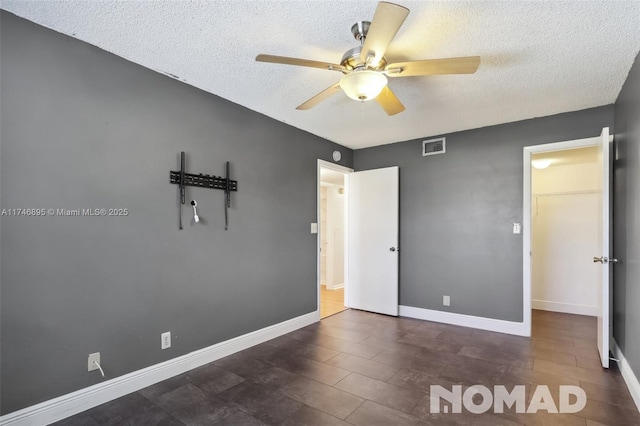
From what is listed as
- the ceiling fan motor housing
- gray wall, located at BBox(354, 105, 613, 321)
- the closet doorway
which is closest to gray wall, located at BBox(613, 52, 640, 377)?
gray wall, located at BBox(354, 105, 613, 321)

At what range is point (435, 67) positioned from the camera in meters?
1.84

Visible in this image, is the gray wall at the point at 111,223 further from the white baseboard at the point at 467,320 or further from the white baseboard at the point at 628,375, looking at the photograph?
the white baseboard at the point at 628,375

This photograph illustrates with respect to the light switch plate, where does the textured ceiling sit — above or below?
above

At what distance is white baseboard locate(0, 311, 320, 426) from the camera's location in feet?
6.17

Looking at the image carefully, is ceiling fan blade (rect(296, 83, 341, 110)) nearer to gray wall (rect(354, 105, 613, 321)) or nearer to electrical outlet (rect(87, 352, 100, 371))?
electrical outlet (rect(87, 352, 100, 371))

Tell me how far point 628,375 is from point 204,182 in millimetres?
3659

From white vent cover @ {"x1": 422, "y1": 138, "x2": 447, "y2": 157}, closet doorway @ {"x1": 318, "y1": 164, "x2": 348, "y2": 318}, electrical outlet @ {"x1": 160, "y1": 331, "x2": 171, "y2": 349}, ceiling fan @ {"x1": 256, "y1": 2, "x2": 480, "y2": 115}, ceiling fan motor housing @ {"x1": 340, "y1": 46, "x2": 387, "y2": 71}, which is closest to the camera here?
ceiling fan @ {"x1": 256, "y1": 2, "x2": 480, "y2": 115}

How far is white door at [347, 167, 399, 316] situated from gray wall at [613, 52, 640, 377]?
86.2 inches

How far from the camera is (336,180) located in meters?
6.07

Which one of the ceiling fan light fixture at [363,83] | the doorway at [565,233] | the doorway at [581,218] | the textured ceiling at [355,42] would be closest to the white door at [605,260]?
the doorway at [581,218]

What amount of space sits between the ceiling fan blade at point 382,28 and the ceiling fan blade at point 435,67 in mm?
149

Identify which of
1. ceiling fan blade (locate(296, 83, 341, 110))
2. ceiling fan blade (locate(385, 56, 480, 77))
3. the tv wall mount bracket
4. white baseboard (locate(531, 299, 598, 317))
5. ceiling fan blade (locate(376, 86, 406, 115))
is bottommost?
white baseboard (locate(531, 299, 598, 317))

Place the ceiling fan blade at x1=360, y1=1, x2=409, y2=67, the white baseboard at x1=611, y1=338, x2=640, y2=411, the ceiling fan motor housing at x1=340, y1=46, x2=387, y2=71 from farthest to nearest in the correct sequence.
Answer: the white baseboard at x1=611, y1=338, x2=640, y2=411 < the ceiling fan motor housing at x1=340, y1=46, x2=387, y2=71 < the ceiling fan blade at x1=360, y1=1, x2=409, y2=67

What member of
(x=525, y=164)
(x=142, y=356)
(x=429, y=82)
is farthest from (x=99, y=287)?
(x=525, y=164)
